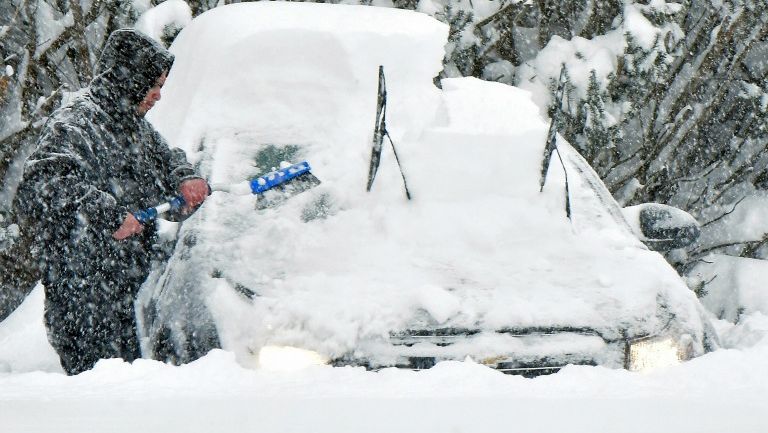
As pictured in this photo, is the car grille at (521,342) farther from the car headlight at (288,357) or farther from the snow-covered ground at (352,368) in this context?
the car headlight at (288,357)

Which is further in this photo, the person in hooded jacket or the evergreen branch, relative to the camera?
the evergreen branch

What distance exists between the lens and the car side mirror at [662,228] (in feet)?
12.0

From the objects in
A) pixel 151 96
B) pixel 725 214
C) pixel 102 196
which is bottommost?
pixel 725 214

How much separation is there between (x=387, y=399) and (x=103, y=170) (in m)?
1.93

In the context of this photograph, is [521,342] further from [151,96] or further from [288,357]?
[151,96]

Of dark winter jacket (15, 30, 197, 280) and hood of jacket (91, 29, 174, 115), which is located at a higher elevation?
hood of jacket (91, 29, 174, 115)

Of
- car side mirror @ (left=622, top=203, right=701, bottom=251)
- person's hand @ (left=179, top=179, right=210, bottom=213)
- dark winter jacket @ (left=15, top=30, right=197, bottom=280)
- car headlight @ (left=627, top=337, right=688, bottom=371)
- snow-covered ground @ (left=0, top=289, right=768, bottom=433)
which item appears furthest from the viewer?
car side mirror @ (left=622, top=203, right=701, bottom=251)

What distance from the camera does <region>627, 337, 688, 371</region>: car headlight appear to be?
279 cm

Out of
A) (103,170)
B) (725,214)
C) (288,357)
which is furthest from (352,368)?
(725,214)

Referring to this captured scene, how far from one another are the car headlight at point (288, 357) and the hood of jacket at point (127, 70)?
140 cm

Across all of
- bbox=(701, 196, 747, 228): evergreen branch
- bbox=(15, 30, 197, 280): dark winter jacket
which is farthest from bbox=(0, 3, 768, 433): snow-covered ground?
bbox=(701, 196, 747, 228): evergreen branch

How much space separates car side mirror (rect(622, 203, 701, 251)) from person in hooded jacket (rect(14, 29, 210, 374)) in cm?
187

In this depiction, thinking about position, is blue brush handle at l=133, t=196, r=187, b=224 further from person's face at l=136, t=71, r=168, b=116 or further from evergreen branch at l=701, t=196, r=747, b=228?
evergreen branch at l=701, t=196, r=747, b=228

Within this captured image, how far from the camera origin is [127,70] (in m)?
3.46
